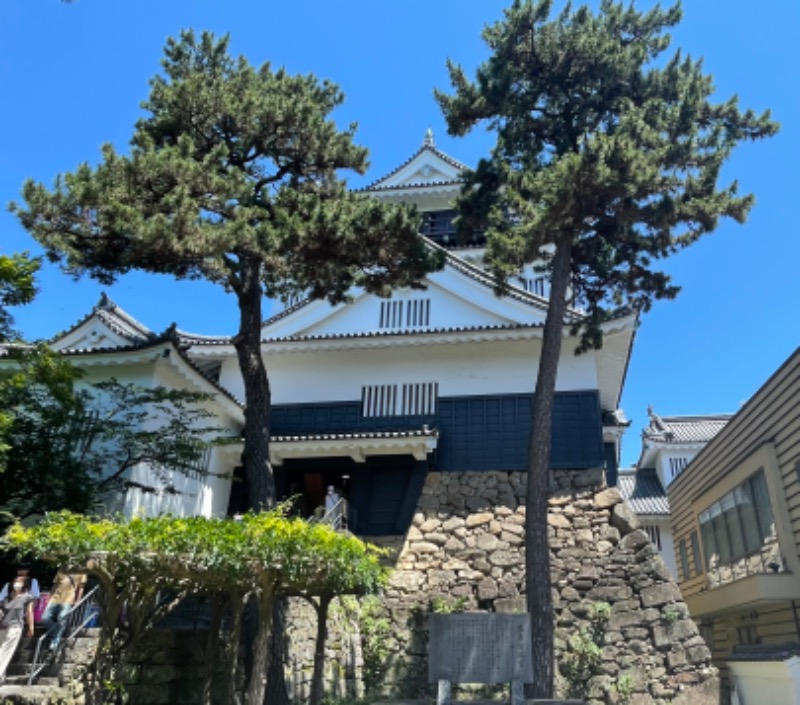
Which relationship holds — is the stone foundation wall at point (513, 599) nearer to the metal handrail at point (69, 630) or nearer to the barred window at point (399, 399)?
the metal handrail at point (69, 630)

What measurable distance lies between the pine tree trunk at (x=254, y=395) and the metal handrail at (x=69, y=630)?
240 cm

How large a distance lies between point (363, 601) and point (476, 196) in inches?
325

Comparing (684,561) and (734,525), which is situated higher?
(734,525)

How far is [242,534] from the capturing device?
6094 mm

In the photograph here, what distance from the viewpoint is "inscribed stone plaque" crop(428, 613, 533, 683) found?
24.5 ft

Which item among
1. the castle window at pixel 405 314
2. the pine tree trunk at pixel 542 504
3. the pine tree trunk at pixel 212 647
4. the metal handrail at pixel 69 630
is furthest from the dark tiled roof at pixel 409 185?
the pine tree trunk at pixel 212 647

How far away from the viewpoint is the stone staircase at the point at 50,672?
7102 mm

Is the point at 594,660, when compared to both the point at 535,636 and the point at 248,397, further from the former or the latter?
the point at 248,397

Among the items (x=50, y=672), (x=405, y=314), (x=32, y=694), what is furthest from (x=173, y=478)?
(x=405, y=314)

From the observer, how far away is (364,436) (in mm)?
14148

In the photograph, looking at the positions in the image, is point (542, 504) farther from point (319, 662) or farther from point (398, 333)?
point (398, 333)

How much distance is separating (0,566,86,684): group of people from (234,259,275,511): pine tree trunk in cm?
265

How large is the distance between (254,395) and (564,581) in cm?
737

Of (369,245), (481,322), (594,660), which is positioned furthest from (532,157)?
(594,660)
